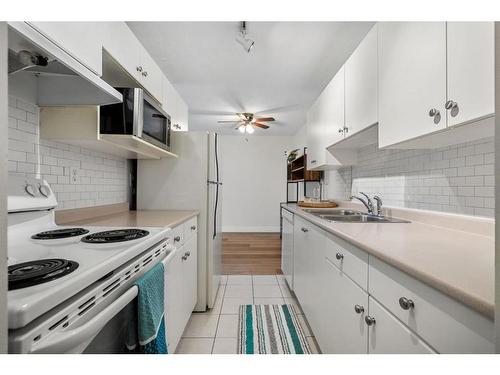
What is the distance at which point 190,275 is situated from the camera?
191 centimetres

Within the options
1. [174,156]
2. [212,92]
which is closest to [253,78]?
[212,92]

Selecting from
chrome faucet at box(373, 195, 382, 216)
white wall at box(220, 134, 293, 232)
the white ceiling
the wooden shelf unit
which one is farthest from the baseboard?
chrome faucet at box(373, 195, 382, 216)

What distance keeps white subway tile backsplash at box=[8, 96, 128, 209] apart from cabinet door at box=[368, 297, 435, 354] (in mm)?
1741

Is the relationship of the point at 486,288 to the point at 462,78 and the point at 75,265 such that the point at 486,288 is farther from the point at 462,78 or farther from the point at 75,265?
the point at 75,265

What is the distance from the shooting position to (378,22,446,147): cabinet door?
3.38 ft

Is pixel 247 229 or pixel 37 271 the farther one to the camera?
pixel 247 229

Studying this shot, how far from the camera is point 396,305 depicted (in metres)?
0.76

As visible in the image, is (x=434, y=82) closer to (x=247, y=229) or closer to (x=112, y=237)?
(x=112, y=237)

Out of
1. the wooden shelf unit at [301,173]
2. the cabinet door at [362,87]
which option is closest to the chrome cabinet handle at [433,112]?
the cabinet door at [362,87]

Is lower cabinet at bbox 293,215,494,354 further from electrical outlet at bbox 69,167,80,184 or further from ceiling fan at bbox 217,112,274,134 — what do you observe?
ceiling fan at bbox 217,112,274,134

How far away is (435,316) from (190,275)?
5.44 ft

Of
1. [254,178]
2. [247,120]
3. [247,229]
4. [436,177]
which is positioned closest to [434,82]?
[436,177]

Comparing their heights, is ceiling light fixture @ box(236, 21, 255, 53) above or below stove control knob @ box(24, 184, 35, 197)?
above

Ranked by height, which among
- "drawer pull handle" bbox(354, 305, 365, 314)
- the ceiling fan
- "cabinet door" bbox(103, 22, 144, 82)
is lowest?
"drawer pull handle" bbox(354, 305, 365, 314)
